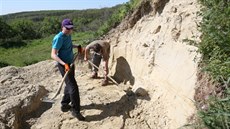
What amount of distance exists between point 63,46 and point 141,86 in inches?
62.2

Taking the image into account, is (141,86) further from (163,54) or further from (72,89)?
(72,89)

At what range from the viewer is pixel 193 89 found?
17.4 ft

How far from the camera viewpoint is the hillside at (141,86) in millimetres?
5770

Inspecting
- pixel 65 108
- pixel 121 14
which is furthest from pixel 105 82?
pixel 121 14

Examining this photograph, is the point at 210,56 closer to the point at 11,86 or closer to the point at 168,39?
the point at 168,39

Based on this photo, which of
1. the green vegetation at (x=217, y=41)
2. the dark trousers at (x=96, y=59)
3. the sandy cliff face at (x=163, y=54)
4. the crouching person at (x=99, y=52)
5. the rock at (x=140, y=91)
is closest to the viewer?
the green vegetation at (x=217, y=41)

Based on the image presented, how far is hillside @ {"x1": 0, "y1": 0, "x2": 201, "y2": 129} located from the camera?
577 cm

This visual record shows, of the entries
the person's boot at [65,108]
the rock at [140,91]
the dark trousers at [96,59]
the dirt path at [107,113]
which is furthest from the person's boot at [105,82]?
the person's boot at [65,108]

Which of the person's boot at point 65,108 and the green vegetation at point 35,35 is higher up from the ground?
the person's boot at point 65,108

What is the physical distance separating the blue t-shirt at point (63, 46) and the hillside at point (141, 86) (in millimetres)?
895

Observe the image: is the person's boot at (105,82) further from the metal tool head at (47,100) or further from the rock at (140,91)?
the metal tool head at (47,100)

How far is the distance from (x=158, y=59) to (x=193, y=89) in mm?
1497

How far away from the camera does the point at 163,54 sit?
658 cm

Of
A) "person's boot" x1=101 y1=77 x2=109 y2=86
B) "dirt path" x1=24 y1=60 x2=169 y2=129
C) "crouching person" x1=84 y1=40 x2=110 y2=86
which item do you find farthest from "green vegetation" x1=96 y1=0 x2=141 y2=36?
"dirt path" x1=24 y1=60 x2=169 y2=129
